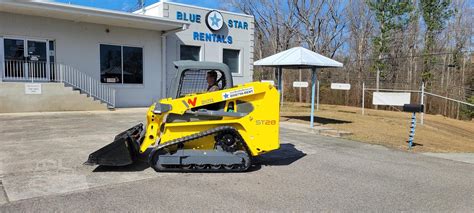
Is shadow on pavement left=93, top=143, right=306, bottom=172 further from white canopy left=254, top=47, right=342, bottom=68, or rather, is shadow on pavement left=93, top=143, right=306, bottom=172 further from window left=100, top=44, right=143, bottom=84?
window left=100, top=44, right=143, bottom=84

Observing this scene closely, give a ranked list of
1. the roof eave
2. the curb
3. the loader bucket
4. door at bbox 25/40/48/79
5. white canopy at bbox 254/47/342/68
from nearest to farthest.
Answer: the loader bucket < the curb < white canopy at bbox 254/47/342/68 < the roof eave < door at bbox 25/40/48/79

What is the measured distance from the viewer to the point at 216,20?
20625mm

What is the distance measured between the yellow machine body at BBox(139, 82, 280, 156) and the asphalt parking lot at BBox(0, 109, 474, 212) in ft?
1.76

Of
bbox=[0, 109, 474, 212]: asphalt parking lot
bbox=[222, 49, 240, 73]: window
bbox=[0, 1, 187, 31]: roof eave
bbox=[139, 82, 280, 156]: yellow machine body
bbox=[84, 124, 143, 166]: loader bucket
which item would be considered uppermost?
bbox=[0, 1, 187, 31]: roof eave

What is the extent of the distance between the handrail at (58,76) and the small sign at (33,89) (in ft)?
2.65

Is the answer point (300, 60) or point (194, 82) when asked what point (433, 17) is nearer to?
point (300, 60)

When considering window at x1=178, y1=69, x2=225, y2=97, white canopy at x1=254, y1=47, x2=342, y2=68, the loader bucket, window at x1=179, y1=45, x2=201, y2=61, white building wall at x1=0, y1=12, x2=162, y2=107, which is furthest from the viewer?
window at x1=179, y1=45, x2=201, y2=61

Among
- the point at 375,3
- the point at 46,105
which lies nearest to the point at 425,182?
the point at 46,105

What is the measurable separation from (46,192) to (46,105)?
11.4 m

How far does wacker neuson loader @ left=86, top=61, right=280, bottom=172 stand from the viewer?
231 inches

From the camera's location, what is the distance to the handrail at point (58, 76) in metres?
14.9

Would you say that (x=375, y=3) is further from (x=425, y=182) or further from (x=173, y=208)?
(x=173, y=208)

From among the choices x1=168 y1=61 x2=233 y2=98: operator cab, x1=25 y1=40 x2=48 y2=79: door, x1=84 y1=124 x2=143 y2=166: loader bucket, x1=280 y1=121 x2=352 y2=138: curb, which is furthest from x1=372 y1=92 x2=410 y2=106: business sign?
x1=25 y1=40 x2=48 y2=79: door

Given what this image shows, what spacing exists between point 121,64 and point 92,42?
1663 mm
